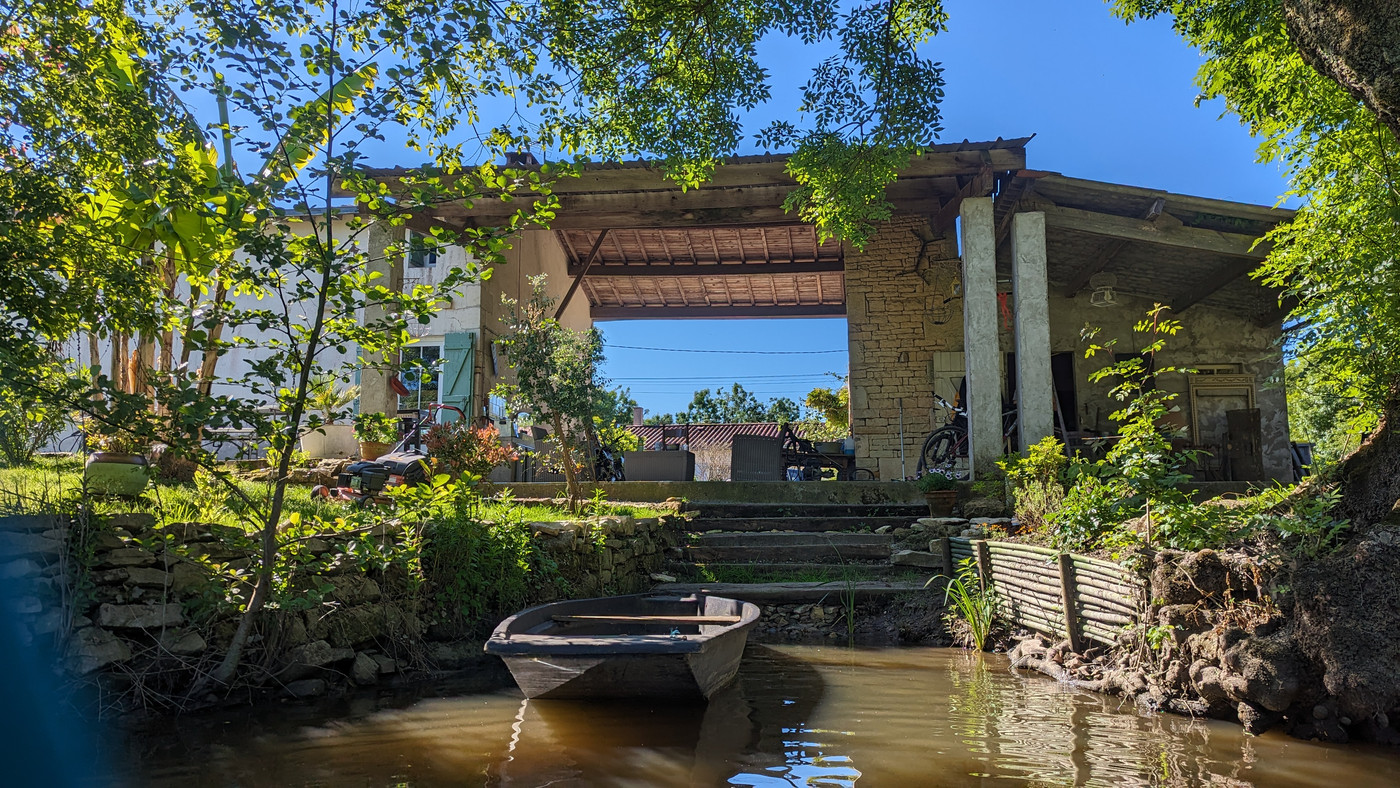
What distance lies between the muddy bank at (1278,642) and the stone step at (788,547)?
3.69m

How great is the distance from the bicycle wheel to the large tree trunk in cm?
675

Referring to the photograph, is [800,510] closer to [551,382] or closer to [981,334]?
[981,334]

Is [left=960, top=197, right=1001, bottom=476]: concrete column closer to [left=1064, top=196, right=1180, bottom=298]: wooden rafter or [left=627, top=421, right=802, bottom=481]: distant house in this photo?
[left=1064, top=196, right=1180, bottom=298]: wooden rafter

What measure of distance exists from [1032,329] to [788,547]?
3369 mm

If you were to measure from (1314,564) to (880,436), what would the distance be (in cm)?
813

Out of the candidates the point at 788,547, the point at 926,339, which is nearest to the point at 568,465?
the point at 788,547

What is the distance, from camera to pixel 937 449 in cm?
1039

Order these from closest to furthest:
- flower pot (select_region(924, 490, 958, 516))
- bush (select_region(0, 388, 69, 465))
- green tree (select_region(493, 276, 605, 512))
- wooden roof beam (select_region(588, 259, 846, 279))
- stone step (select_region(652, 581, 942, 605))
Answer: bush (select_region(0, 388, 69, 465))
stone step (select_region(652, 581, 942, 605))
green tree (select_region(493, 276, 605, 512))
flower pot (select_region(924, 490, 958, 516))
wooden roof beam (select_region(588, 259, 846, 279))

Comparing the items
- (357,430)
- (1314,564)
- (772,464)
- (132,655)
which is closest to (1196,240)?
(772,464)

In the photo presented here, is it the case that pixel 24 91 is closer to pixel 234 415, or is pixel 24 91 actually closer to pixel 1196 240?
pixel 234 415

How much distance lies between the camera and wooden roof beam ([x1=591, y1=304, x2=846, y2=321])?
55.6ft

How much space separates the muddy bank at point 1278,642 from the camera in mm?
3354

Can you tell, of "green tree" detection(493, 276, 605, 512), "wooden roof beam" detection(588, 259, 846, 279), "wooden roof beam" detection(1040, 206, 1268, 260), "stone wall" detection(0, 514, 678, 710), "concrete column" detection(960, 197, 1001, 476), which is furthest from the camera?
"wooden roof beam" detection(588, 259, 846, 279)

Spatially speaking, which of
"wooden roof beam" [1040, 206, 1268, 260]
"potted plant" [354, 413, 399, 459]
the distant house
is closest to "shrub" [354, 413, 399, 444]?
"potted plant" [354, 413, 399, 459]
